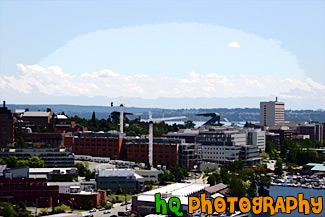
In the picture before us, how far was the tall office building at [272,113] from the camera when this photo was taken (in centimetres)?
12338

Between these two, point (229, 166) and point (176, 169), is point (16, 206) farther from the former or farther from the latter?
point (229, 166)

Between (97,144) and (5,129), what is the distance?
30.3 feet

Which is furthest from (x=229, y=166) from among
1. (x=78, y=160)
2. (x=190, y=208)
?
(x=190, y=208)

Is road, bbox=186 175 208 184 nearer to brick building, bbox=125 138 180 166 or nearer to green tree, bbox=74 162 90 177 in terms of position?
brick building, bbox=125 138 180 166

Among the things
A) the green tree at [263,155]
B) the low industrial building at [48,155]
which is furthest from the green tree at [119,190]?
the green tree at [263,155]

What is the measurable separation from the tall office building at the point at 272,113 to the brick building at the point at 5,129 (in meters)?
65.0

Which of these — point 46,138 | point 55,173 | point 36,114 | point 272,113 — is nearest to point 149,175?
point 55,173

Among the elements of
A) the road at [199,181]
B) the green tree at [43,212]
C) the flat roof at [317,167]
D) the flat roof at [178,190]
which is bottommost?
the green tree at [43,212]

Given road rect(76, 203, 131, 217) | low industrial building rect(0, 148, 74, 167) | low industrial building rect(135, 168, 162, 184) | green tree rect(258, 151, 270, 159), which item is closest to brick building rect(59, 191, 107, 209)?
road rect(76, 203, 131, 217)

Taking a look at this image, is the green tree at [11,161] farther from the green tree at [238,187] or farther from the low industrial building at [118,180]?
the green tree at [238,187]

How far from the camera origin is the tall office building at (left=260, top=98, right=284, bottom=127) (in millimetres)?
123375

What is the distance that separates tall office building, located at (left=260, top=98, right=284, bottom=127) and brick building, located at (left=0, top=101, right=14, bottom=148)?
6499cm

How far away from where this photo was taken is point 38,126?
82312 mm

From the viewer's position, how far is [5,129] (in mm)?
66938
